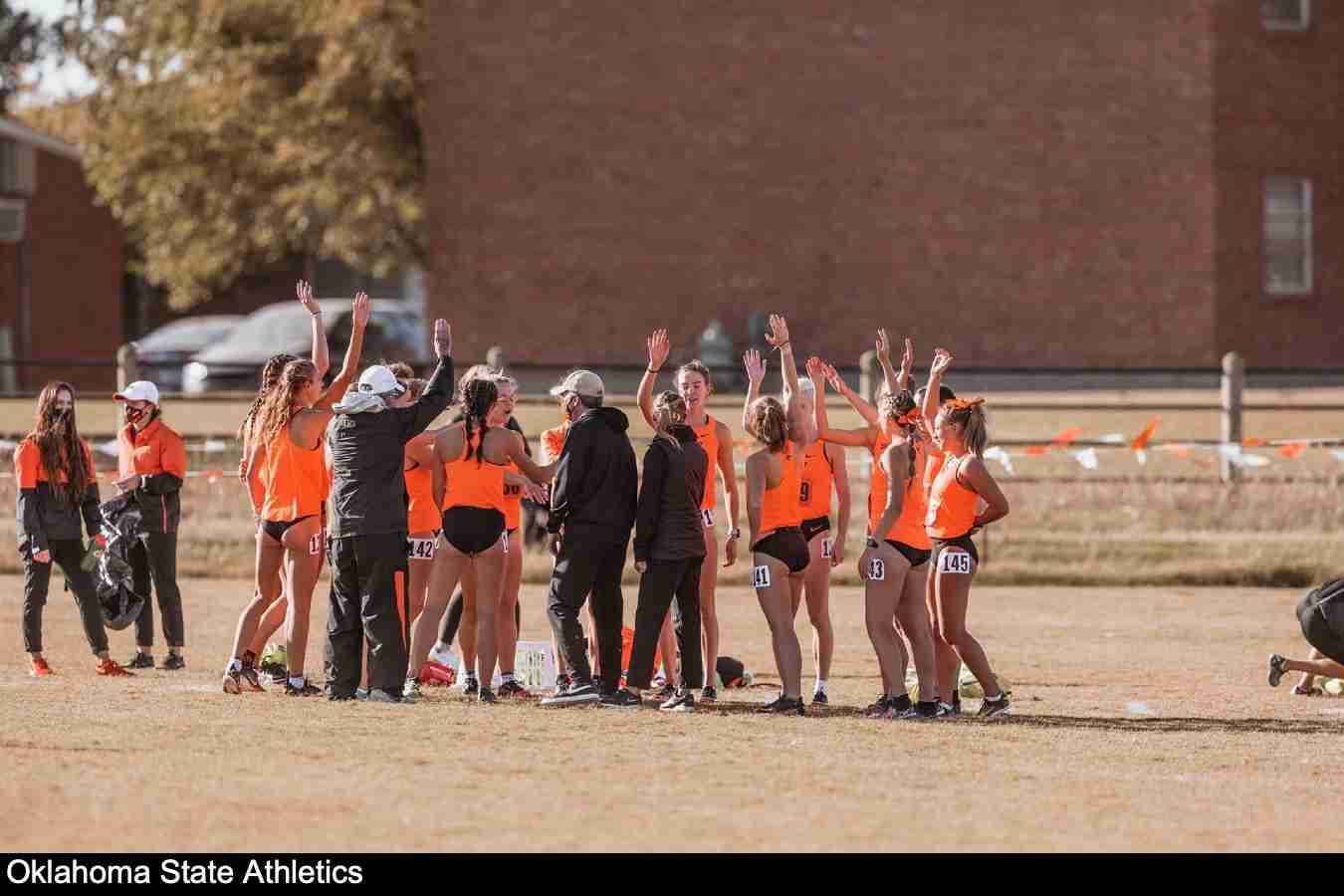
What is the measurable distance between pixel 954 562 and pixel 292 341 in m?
27.3

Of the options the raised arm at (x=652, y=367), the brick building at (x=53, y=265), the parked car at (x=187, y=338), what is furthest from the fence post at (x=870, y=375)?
the brick building at (x=53, y=265)

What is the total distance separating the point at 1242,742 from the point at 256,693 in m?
5.23

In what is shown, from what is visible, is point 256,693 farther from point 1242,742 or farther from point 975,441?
point 1242,742

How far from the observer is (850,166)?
3397cm

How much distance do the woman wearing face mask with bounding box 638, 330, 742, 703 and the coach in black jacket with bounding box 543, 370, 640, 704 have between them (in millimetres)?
273

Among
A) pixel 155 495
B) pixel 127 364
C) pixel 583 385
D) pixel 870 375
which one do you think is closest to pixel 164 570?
pixel 155 495

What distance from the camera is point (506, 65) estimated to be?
34.0 metres

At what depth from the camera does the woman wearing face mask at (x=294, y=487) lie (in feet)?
39.5

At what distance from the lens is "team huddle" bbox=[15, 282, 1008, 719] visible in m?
11.8

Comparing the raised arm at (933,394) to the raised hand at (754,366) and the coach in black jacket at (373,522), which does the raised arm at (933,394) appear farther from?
the coach in black jacket at (373,522)

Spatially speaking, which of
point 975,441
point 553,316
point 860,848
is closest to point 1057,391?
point 553,316

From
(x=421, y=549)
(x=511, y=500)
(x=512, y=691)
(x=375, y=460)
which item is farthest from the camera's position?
(x=421, y=549)

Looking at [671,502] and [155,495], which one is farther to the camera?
[155,495]

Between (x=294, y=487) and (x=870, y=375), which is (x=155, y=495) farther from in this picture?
(x=870, y=375)
